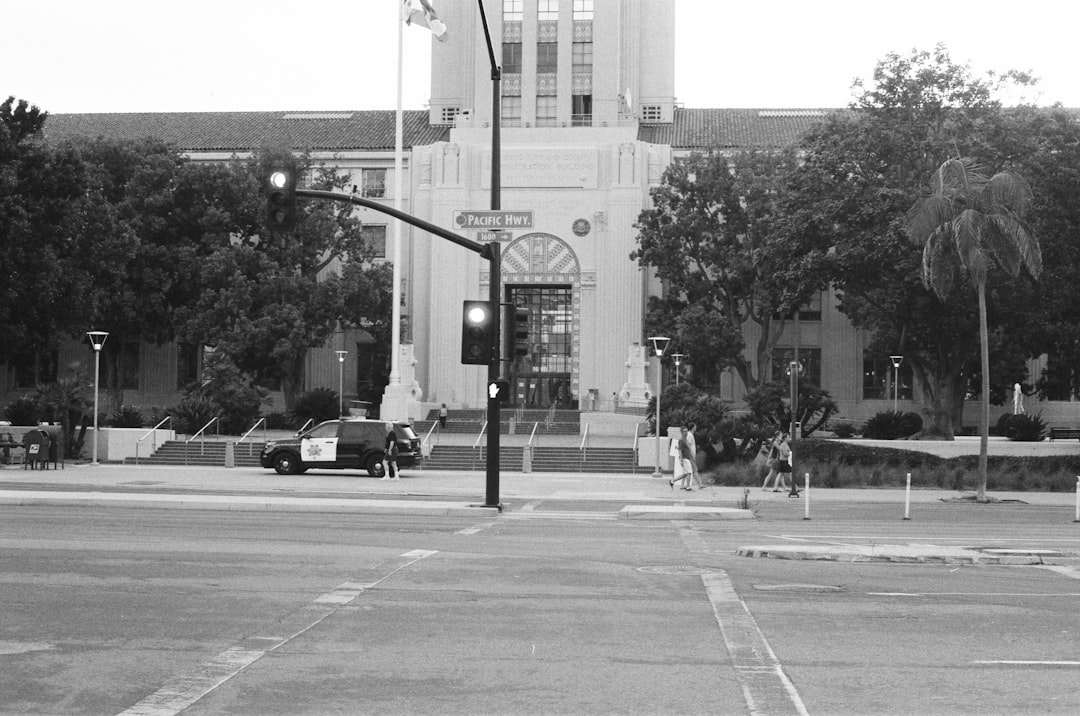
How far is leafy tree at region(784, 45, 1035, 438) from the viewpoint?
44.4 m

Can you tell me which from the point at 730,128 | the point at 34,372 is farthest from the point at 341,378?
the point at 730,128

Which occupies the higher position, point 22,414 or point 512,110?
point 512,110

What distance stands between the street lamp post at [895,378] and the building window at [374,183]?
97.3 feet

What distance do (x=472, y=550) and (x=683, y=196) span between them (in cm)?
4794

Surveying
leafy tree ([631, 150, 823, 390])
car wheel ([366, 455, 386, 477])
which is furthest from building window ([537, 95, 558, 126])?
car wheel ([366, 455, 386, 477])

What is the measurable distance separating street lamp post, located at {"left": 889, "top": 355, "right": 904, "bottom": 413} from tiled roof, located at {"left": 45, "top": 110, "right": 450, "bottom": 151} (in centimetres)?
2839

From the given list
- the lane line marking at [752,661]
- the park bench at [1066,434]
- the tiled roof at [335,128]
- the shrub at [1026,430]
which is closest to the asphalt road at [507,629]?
the lane line marking at [752,661]

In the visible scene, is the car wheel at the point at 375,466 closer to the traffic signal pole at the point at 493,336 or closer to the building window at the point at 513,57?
the traffic signal pole at the point at 493,336

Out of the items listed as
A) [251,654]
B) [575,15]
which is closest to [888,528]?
[251,654]

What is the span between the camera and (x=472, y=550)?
17125mm

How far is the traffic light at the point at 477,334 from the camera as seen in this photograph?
80.5ft

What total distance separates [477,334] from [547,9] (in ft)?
157

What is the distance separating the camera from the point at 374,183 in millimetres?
76062

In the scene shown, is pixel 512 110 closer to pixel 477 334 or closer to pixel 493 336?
pixel 493 336
